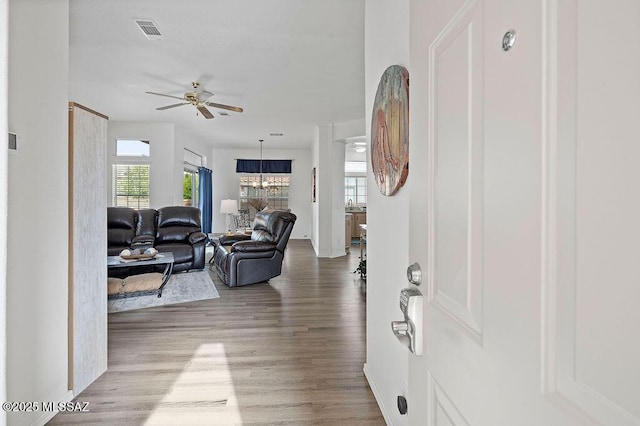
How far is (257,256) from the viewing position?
460 centimetres

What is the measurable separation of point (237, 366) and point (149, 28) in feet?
9.54

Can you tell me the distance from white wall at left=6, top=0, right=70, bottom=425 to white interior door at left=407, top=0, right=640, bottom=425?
192 cm

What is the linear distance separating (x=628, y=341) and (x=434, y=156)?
20.2 inches

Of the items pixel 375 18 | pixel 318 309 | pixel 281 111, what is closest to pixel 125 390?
pixel 318 309

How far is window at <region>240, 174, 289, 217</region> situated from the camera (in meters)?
9.60

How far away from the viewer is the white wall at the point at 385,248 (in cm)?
154

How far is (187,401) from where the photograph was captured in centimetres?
197

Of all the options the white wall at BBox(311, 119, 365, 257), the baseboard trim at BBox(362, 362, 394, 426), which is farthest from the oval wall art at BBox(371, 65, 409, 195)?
the white wall at BBox(311, 119, 365, 257)

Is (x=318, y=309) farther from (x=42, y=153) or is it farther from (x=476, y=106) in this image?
(x=476, y=106)

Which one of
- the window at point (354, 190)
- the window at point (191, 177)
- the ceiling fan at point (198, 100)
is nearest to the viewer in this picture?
the ceiling fan at point (198, 100)

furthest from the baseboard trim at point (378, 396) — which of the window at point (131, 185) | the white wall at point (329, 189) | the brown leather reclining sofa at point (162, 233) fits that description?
the window at point (131, 185)

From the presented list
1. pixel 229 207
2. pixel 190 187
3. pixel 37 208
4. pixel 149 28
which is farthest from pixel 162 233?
pixel 37 208

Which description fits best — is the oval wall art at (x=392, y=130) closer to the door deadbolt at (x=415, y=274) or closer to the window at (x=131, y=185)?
the door deadbolt at (x=415, y=274)

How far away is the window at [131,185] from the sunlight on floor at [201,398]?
5230 mm
